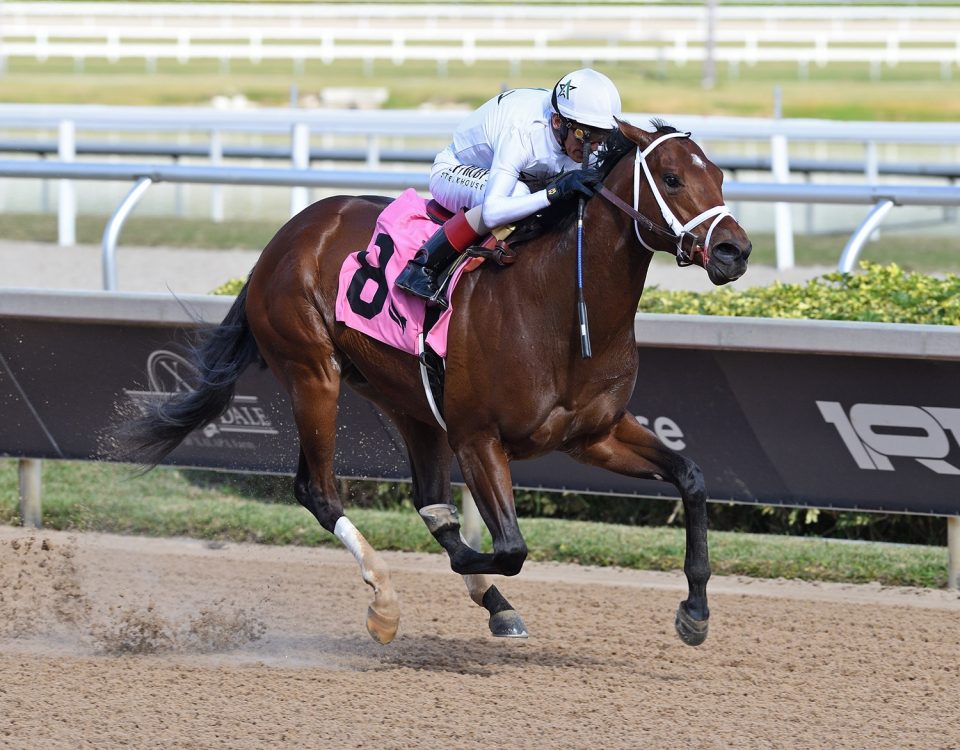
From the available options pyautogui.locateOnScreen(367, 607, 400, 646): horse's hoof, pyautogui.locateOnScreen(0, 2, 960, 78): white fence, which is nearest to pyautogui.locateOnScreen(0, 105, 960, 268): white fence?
pyautogui.locateOnScreen(367, 607, 400, 646): horse's hoof

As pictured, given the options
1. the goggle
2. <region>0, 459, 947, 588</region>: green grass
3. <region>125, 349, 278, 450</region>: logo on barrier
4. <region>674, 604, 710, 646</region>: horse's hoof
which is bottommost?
<region>0, 459, 947, 588</region>: green grass

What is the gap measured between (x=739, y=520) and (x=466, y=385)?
2441 millimetres

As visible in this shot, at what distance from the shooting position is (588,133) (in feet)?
14.6

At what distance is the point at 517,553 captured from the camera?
4461 mm

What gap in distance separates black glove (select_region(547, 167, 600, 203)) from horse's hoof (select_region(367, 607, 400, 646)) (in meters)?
1.44

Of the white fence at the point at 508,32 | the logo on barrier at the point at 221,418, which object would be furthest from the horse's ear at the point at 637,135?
the white fence at the point at 508,32

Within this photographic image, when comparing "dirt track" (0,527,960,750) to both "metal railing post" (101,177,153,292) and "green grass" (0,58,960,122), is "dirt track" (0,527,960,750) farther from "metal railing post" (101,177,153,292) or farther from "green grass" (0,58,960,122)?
"green grass" (0,58,960,122)

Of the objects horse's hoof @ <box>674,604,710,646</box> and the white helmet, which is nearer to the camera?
the white helmet

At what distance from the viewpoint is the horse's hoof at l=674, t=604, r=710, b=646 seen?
4.55 metres

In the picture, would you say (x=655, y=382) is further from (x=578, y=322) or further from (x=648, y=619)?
(x=578, y=322)

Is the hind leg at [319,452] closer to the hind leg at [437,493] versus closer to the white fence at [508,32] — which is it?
the hind leg at [437,493]

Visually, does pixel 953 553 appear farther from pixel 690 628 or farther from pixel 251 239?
pixel 251 239

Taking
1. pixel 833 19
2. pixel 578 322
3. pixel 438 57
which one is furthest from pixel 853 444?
pixel 833 19

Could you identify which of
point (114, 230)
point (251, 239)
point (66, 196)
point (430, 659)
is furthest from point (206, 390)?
point (251, 239)
